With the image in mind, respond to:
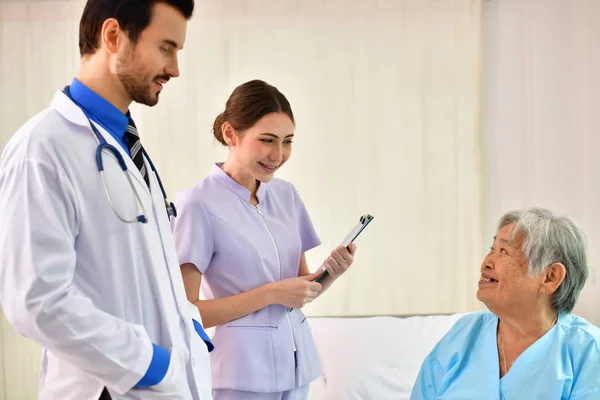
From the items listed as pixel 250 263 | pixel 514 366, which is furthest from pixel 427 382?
pixel 250 263

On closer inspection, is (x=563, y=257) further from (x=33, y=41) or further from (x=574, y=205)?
(x=33, y=41)

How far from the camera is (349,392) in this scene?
278 centimetres

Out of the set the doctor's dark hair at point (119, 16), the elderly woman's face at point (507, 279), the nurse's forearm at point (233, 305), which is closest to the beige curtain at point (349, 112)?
the elderly woman's face at point (507, 279)

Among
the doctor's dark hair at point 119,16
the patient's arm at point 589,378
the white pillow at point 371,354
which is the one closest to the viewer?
the doctor's dark hair at point 119,16

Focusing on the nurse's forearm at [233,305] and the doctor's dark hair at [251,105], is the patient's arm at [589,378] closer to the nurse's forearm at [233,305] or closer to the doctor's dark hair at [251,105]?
the nurse's forearm at [233,305]

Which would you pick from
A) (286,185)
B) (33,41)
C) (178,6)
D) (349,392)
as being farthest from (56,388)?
(33,41)

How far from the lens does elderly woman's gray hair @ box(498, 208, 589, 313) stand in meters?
1.95

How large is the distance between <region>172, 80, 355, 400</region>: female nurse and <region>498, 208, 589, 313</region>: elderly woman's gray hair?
0.52 meters

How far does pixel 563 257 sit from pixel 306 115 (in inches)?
63.1

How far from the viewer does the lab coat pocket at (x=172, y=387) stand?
1186 mm

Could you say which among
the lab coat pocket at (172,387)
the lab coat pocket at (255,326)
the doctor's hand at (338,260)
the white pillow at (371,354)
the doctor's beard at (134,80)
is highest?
the doctor's beard at (134,80)

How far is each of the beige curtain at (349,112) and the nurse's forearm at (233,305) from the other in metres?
1.42

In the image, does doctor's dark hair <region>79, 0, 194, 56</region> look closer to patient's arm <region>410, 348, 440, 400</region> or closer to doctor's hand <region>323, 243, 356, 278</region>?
doctor's hand <region>323, 243, 356, 278</region>

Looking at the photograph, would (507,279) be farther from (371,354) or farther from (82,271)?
(82,271)
